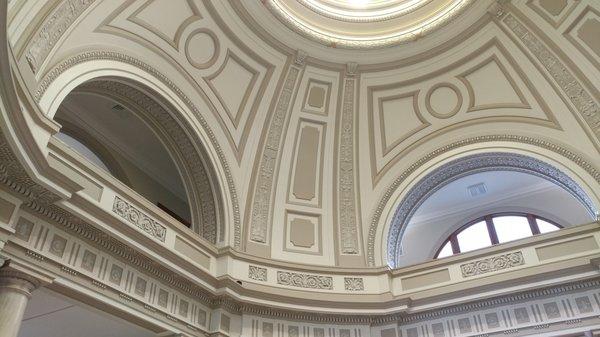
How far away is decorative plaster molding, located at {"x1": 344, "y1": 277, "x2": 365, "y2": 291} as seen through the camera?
30.5 feet

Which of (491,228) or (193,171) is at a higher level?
(491,228)

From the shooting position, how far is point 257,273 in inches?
352

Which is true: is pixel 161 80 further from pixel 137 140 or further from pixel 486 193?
pixel 486 193

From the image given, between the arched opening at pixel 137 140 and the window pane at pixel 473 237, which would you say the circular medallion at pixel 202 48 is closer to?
the arched opening at pixel 137 140

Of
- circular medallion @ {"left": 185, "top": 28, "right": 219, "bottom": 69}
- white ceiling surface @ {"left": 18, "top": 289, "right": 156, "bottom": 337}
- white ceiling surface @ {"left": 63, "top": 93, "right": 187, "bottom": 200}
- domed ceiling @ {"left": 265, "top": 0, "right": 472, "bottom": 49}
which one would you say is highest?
domed ceiling @ {"left": 265, "top": 0, "right": 472, "bottom": 49}

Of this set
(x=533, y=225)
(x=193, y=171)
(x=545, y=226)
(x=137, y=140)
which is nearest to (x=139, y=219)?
(x=193, y=171)

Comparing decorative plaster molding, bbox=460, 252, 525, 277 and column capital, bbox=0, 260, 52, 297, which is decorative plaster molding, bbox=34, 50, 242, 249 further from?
decorative plaster molding, bbox=460, 252, 525, 277

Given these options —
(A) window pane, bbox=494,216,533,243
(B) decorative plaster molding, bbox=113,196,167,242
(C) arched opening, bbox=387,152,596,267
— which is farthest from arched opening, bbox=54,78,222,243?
(A) window pane, bbox=494,216,533,243

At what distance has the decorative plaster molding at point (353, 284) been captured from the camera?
9297 mm

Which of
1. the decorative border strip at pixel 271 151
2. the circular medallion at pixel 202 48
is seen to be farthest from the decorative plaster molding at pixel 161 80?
the circular medallion at pixel 202 48

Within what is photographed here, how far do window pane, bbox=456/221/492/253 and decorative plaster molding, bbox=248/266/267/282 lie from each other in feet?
19.2

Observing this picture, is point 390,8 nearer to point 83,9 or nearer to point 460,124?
point 460,124

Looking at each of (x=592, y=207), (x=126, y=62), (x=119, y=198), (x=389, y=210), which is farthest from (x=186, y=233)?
(x=592, y=207)

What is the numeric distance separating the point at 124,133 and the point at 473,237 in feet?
28.7
